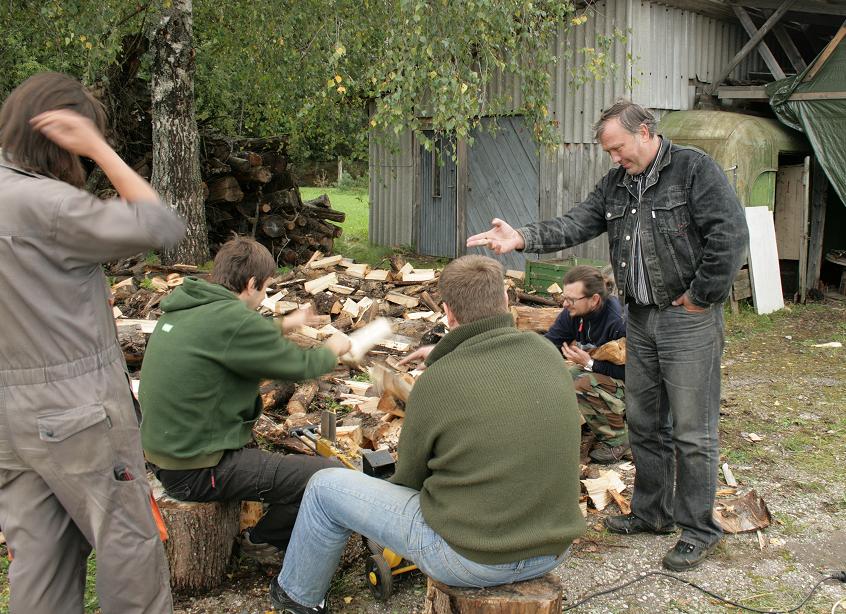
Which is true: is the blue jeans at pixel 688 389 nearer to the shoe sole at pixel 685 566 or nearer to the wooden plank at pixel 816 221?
the shoe sole at pixel 685 566

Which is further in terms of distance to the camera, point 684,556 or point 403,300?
point 403,300

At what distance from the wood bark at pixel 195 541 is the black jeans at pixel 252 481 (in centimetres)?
7

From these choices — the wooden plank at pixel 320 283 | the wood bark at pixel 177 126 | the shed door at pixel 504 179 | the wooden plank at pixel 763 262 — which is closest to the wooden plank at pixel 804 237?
the wooden plank at pixel 763 262

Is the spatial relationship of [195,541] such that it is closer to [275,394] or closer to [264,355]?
[264,355]

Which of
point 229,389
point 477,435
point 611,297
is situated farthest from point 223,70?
point 477,435

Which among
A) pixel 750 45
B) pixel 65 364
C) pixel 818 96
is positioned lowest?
pixel 65 364

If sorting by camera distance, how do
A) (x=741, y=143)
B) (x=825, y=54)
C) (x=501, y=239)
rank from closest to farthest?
(x=501, y=239), (x=825, y=54), (x=741, y=143)

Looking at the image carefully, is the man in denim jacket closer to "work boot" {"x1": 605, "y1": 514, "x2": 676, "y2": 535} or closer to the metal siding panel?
"work boot" {"x1": 605, "y1": 514, "x2": 676, "y2": 535}

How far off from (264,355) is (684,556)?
2.39 metres

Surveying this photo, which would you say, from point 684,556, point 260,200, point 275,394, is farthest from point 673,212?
point 260,200

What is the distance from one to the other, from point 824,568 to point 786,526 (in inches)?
19.1

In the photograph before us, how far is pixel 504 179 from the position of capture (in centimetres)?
1279

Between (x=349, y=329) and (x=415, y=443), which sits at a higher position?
(x=415, y=443)

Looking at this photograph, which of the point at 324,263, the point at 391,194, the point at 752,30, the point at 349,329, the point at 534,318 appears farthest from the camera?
the point at 391,194
